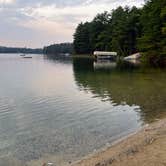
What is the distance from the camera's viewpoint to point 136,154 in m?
7.75

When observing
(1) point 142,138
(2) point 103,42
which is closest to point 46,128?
(1) point 142,138

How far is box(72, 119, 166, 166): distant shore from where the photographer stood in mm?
7184

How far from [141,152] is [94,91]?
1472 cm

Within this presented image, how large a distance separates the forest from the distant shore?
117 ft

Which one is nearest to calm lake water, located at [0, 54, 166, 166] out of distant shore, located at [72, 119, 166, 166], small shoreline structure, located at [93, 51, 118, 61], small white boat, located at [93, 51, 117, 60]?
distant shore, located at [72, 119, 166, 166]

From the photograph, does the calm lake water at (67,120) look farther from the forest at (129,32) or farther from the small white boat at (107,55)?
the small white boat at (107,55)

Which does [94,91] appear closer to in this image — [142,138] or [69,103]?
[69,103]

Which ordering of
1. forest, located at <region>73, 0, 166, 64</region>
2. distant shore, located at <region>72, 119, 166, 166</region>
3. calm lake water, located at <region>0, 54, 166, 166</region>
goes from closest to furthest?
distant shore, located at <region>72, 119, 166, 166</region>, calm lake water, located at <region>0, 54, 166, 166</region>, forest, located at <region>73, 0, 166, 64</region>

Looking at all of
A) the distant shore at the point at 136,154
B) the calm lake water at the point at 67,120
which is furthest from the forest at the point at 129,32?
the distant shore at the point at 136,154

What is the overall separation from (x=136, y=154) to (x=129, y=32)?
73182mm

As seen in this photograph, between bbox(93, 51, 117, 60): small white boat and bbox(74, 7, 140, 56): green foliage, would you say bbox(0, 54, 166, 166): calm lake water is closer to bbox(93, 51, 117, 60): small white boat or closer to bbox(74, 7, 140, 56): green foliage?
bbox(74, 7, 140, 56): green foliage

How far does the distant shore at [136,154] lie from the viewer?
7184mm

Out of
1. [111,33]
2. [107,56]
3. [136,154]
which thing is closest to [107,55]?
[107,56]

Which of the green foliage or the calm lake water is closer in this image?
the calm lake water
